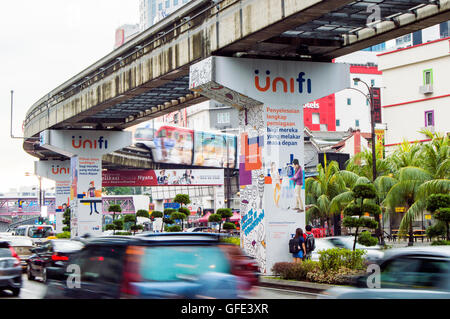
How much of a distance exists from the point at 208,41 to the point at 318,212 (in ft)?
86.9

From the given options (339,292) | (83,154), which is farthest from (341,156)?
(339,292)

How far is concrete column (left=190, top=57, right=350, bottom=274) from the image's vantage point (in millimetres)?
25500

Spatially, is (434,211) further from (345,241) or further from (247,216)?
(247,216)

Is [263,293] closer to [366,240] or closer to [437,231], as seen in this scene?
[366,240]

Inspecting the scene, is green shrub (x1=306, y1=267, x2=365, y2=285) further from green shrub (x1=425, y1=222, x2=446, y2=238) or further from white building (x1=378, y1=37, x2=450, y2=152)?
white building (x1=378, y1=37, x2=450, y2=152)

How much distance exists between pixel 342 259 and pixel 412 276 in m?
11.7

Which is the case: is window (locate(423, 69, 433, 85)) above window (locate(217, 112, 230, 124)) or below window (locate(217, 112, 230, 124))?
below

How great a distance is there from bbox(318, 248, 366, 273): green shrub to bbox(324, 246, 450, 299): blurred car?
10769 millimetres

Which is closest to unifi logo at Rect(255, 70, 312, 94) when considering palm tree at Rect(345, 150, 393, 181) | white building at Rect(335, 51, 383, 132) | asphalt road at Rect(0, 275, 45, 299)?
asphalt road at Rect(0, 275, 45, 299)

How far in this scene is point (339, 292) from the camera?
32.6ft

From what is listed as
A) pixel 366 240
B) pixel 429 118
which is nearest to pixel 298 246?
pixel 366 240

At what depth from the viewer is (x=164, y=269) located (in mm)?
8984
